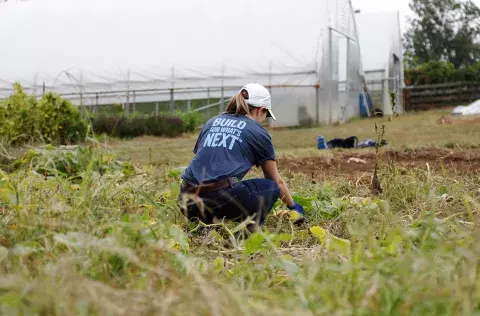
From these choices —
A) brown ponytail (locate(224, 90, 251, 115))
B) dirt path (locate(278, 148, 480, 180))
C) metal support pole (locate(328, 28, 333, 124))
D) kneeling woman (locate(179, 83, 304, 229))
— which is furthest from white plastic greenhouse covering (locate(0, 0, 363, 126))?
kneeling woman (locate(179, 83, 304, 229))

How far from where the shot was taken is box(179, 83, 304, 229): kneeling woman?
3.72 meters

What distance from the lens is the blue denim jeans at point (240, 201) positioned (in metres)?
3.69

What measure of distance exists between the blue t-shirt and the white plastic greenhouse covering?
1216cm

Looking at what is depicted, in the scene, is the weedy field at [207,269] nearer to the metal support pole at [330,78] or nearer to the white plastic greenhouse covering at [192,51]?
the white plastic greenhouse covering at [192,51]

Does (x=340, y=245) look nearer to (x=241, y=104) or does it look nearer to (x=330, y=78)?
(x=241, y=104)

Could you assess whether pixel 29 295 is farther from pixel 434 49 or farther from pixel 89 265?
pixel 434 49

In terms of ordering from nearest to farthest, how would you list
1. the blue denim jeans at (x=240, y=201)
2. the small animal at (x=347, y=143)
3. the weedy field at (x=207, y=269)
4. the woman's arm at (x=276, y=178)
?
the weedy field at (x=207, y=269), the blue denim jeans at (x=240, y=201), the woman's arm at (x=276, y=178), the small animal at (x=347, y=143)

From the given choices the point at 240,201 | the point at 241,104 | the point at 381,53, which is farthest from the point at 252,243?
the point at 381,53

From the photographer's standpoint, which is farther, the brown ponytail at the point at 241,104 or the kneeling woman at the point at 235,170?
the brown ponytail at the point at 241,104

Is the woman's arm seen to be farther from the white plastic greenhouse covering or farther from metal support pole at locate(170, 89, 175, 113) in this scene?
metal support pole at locate(170, 89, 175, 113)

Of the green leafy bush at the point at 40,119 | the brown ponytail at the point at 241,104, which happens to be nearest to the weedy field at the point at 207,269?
the brown ponytail at the point at 241,104

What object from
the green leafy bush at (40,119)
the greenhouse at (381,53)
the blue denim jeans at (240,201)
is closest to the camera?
the blue denim jeans at (240,201)

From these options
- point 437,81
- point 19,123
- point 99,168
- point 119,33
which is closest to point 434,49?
point 437,81

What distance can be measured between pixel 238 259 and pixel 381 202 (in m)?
1.09
